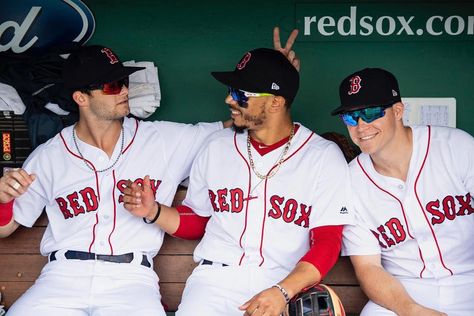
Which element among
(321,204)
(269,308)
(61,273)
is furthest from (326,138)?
(61,273)

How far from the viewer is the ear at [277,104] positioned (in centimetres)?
326

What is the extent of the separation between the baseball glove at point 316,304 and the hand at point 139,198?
2.26ft

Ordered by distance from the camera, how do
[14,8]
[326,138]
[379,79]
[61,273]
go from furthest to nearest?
[14,8]
[326,138]
[61,273]
[379,79]

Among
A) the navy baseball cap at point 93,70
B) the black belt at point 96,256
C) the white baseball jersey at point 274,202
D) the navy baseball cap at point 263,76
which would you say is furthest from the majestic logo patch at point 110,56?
the black belt at point 96,256

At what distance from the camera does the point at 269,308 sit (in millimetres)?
2832

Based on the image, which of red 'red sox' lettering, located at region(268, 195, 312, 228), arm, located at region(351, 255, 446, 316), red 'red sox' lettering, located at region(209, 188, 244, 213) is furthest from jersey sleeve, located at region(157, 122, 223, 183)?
arm, located at region(351, 255, 446, 316)

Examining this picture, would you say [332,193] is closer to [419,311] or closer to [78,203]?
[419,311]

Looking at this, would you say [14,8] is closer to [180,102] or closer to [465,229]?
[180,102]

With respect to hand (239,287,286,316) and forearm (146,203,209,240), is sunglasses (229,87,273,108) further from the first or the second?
hand (239,287,286,316)

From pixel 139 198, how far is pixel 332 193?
74 centimetres

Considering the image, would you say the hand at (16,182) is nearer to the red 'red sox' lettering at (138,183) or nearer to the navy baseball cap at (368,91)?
the red 'red sox' lettering at (138,183)

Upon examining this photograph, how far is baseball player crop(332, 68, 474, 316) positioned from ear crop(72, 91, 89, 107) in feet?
3.46

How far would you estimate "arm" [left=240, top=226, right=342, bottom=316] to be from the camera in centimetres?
284

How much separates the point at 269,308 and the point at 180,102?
5.22 feet
